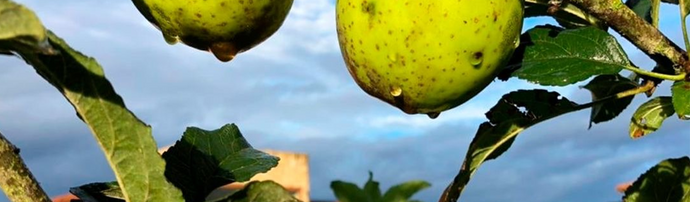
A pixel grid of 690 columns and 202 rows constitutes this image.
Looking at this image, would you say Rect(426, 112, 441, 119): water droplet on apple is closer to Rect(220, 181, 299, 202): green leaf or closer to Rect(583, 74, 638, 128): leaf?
Rect(583, 74, 638, 128): leaf

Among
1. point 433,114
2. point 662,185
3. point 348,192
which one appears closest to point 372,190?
point 348,192

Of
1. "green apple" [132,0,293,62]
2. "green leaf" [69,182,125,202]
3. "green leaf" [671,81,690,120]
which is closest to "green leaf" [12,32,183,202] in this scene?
"green leaf" [69,182,125,202]

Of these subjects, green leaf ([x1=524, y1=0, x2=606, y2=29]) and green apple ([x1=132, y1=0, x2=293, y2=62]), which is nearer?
green apple ([x1=132, y1=0, x2=293, y2=62])

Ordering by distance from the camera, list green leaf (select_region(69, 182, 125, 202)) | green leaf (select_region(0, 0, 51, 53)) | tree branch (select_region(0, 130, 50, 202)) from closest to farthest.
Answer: green leaf (select_region(0, 0, 51, 53)), tree branch (select_region(0, 130, 50, 202)), green leaf (select_region(69, 182, 125, 202))

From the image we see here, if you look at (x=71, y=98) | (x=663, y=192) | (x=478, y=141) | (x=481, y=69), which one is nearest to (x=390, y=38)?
(x=481, y=69)

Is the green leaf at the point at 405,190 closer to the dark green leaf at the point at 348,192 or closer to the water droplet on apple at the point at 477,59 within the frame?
the dark green leaf at the point at 348,192

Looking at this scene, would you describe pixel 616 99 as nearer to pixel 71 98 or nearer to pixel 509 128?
pixel 509 128
